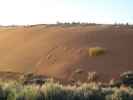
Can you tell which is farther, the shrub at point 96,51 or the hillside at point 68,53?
the shrub at point 96,51

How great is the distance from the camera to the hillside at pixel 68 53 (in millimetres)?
44062

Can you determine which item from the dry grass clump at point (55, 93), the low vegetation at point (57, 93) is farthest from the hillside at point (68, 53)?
the dry grass clump at point (55, 93)

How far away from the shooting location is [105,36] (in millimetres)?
54250

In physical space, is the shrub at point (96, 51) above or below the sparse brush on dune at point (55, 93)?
below

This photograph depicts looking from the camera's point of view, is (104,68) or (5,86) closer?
(5,86)

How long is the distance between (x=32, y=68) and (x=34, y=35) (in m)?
14.7

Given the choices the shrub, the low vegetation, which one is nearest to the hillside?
the shrub

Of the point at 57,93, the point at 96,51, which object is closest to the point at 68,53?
the point at 96,51

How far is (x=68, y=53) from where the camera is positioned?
1962 inches

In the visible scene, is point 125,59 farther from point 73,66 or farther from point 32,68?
point 32,68

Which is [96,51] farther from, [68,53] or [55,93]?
[55,93]

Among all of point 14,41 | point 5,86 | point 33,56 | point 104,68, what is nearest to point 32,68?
point 33,56

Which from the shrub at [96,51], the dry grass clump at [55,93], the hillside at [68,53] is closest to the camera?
the dry grass clump at [55,93]

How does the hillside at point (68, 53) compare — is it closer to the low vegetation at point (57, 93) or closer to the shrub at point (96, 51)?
the shrub at point (96, 51)
